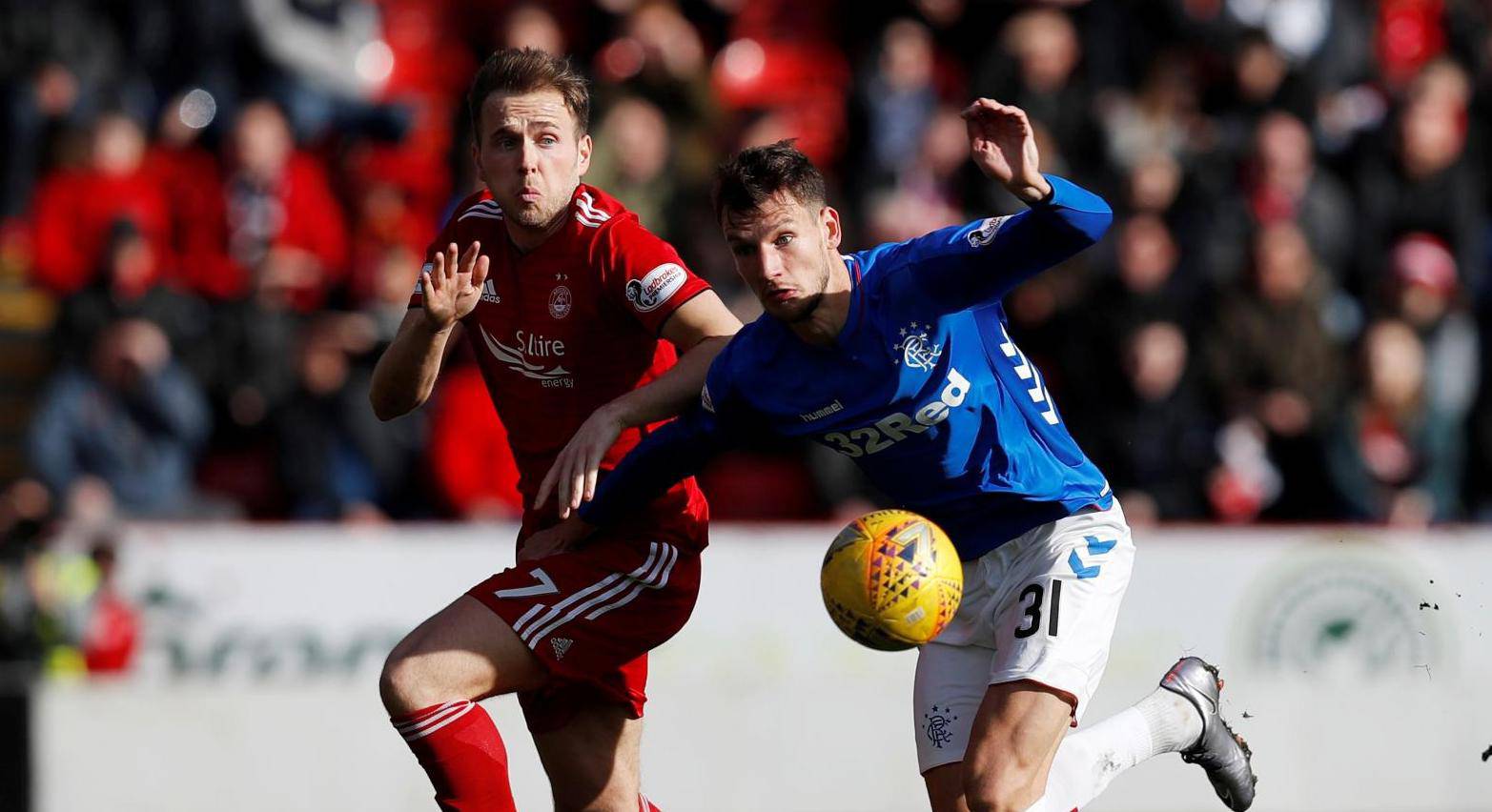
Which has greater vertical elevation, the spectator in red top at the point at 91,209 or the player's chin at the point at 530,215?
the spectator in red top at the point at 91,209

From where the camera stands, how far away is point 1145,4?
42.4 feet

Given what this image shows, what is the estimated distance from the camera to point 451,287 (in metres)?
5.86

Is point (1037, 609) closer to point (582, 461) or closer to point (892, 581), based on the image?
point (892, 581)

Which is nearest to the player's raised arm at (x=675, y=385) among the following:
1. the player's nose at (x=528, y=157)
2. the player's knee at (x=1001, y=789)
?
the player's nose at (x=528, y=157)

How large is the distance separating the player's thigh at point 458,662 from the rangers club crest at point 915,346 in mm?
1454

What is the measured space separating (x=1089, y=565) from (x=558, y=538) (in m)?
1.66

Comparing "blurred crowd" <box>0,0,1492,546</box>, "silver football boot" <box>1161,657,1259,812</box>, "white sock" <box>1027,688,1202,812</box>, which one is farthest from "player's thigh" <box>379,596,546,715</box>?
"blurred crowd" <box>0,0,1492,546</box>

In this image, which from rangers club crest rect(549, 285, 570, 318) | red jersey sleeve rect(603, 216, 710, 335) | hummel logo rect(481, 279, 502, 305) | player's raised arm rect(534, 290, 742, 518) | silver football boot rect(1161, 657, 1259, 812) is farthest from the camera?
silver football boot rect(1161, 657, 1259, 812)

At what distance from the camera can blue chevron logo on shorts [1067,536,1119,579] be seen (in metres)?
5.97

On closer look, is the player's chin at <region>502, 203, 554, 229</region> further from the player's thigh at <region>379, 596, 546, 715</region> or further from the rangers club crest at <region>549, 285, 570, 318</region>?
the player's thigh at <region>379, 596, 546, 715</region>

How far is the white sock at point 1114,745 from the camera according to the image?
20.1 feet

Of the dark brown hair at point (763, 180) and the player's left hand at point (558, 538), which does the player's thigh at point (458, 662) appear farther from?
the dark brown hair at point (763, 180)

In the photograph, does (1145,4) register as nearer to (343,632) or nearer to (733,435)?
(343,632)

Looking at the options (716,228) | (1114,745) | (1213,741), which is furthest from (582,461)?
(716,228)
